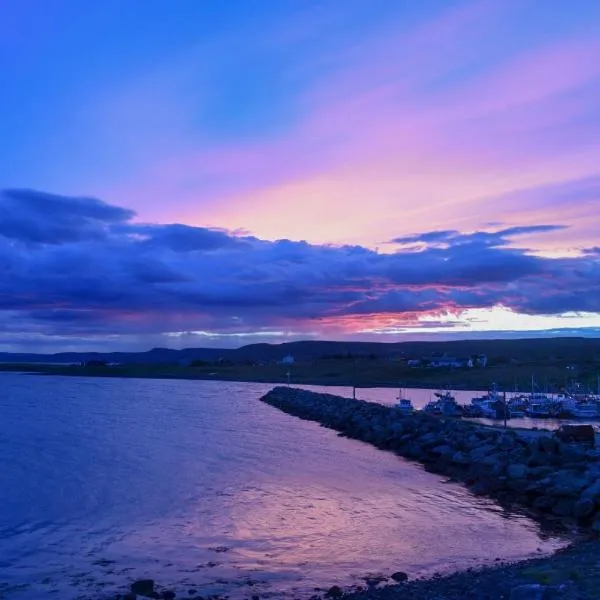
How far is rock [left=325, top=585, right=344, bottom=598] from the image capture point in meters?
11.5

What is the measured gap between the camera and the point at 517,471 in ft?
71.2

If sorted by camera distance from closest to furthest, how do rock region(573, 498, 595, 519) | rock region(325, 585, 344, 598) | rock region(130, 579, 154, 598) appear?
rock region(325, 585, 344, 598)
rock region(130, 579, 154, 598)
rock region(573, 498, 595, 519)

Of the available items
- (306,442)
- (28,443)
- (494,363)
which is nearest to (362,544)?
(306,442)

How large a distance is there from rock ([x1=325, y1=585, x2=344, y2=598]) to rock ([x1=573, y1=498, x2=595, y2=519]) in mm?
8126

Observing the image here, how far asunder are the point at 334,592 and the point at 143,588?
10.1 ft

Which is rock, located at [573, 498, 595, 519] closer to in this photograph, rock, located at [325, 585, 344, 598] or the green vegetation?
rock, located at [325, 585, 344, 598]

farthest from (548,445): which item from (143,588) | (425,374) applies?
(425,374)

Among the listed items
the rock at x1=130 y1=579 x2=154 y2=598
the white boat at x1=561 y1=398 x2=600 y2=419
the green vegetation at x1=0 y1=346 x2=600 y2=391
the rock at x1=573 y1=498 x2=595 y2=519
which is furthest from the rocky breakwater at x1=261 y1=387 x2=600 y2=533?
the green vegetation at x1=0 y1=346 x2=600 y2=391

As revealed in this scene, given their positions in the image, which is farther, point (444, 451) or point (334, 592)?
point (444, 451)

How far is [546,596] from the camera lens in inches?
338

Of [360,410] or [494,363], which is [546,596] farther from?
[494,363]

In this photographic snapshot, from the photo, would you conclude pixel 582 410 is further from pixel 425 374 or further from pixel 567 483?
pixel 425 374

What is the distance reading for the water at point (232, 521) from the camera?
13.1 metres

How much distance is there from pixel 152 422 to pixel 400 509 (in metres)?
32.0
